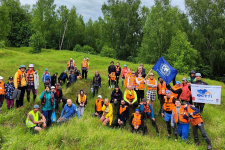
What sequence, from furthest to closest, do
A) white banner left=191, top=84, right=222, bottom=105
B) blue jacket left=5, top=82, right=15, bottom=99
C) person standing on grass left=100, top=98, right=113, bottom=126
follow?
1. blue jacket left=5, top=82, right=15, bottom=99
2. person standing on grass left=100, top=98, right=113, bottom=126
3. white banner left=191, top=84, right=222, bottom=105

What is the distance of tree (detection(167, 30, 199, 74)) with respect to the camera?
25852 mm

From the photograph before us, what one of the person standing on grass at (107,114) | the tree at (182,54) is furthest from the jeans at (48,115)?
the tree at (182,54)

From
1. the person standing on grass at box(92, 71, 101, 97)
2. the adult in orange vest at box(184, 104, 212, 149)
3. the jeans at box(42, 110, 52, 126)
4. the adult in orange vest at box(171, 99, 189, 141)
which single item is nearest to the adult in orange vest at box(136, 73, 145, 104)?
the adult in orange vest at box(171, 99, 189, 141)

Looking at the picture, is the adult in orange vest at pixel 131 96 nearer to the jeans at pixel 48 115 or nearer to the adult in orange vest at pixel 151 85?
the adult in orange vest at pixel 151 85

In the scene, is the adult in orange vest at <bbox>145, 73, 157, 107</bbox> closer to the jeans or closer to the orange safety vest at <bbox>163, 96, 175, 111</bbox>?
the orange safety vest at <bbox>163, 96, 175, 111</bbox>

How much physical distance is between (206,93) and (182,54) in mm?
20176

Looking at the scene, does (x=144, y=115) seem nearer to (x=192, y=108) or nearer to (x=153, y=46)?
(x=192, y=108)

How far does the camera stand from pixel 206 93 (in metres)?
7.73

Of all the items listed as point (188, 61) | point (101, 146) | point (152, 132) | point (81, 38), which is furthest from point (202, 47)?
point (81, 38)

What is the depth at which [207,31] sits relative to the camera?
28.6 m

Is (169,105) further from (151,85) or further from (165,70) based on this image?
(165,70)

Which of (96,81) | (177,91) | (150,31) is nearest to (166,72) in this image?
(177,91)

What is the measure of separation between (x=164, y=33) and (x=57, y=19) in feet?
96.4

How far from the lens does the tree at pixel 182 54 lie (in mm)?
25852
